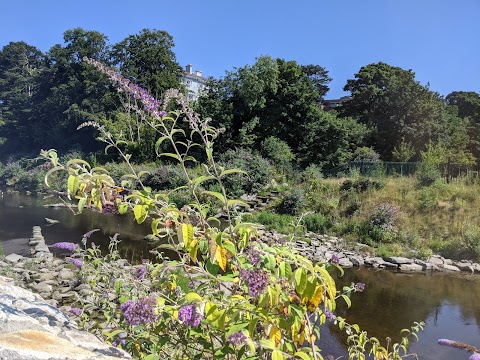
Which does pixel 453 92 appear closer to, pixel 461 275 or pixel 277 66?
pixel 277 66

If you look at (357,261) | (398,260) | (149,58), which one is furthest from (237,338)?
(149,58)

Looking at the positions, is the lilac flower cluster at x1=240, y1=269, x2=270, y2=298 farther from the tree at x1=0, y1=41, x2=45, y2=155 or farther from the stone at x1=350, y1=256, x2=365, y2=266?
the tree at x1=0, y1=41, x2=45, y2=155

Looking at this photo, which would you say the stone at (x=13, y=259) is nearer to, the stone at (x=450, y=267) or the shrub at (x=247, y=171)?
the shrub at (x=247, y=171)

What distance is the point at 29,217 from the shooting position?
15359 mm

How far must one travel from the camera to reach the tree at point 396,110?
24.7 m

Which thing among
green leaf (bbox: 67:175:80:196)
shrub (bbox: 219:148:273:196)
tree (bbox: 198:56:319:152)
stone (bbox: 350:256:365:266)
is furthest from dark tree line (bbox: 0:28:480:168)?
green leaf (bbox: 67:175:80:196)

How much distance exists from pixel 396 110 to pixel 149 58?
74.3ft

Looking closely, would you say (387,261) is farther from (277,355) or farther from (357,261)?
(277,355)

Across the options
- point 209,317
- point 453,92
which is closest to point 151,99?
point 209,317

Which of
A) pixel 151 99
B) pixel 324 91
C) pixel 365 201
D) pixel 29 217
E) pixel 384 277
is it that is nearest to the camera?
pixel 151 99

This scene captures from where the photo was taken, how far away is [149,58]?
36469 millimetres

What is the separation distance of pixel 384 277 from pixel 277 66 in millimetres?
16721

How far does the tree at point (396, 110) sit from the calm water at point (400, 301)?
55.7 feet

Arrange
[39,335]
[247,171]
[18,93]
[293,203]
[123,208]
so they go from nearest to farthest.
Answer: [39,335], [123,208], [293,203], [247,171], [18,93]
